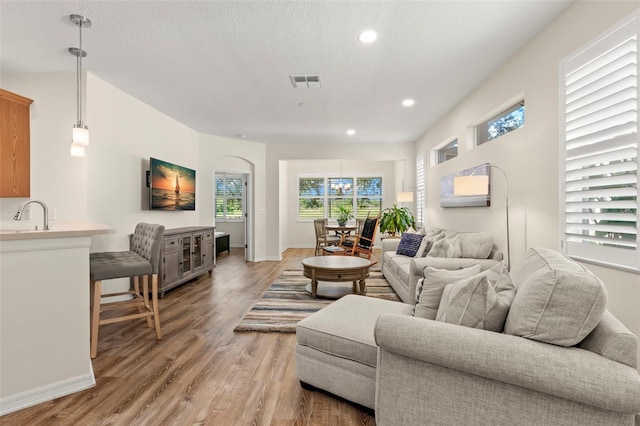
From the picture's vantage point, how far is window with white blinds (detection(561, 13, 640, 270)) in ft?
6.10

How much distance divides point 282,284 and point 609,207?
151 inches

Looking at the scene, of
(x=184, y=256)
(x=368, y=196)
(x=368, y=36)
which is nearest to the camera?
(x=368, y=36)

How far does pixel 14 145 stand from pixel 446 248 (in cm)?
477

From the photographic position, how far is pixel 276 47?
2.89 metres

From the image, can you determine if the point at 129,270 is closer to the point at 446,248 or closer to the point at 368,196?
the point at 446,248

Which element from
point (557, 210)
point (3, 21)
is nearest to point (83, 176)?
point (3, 21)

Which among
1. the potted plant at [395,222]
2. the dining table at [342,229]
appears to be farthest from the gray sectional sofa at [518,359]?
the dining table at [342,229]

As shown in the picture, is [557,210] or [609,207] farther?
[557,210]

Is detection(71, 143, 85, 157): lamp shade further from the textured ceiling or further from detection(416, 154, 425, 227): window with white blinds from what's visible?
detection(416, 154, 425, 227): window with white blinds

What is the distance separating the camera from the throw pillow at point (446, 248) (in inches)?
141

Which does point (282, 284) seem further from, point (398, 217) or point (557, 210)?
point (557, 210)

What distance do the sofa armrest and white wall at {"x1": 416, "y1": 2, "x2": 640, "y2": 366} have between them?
1.15 metres

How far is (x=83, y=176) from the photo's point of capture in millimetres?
3490

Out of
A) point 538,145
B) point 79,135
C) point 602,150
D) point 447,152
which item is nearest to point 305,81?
point 79,135
